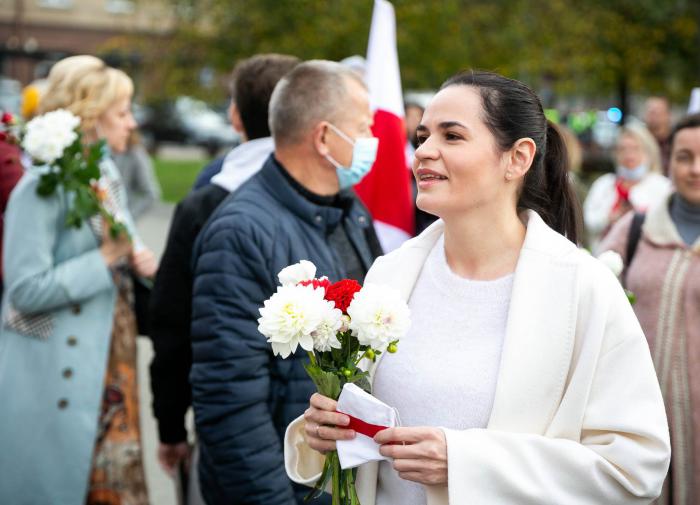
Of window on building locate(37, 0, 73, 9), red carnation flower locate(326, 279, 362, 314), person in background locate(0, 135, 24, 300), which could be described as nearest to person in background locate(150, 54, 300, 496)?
person in background locate(0, 135, 24, 300)

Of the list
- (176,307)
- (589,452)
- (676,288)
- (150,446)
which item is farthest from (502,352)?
(150,446)

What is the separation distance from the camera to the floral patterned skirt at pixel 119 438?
4.40 meters

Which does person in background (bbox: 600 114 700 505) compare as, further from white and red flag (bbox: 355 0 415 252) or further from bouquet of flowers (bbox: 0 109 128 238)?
bouquet of flowers (bbox: 0 109 128 238)

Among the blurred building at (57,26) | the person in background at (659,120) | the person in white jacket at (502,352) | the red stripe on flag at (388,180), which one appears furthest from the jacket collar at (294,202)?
the blurred building at (57,26)

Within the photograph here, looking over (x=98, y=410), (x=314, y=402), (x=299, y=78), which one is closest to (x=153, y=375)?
(x=98, y=410)

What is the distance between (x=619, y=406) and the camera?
7.70 feet

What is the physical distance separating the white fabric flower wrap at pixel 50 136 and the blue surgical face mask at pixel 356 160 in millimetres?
1221

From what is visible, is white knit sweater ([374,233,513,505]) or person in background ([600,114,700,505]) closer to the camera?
white knit sweater ([374,233,513,505])

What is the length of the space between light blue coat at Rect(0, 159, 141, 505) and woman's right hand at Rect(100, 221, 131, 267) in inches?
2.9

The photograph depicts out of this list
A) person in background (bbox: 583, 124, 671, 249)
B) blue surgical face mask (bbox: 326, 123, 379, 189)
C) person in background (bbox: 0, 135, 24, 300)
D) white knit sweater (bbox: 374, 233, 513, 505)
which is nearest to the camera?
white knit sweater (bbox: 374, 233, 513, 505)

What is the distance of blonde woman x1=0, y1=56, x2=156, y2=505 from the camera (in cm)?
417

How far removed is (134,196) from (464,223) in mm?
6440

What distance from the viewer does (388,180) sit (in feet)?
18.7

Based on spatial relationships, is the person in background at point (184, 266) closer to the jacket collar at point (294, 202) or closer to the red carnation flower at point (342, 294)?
the jacket collar at point (294, 202)
